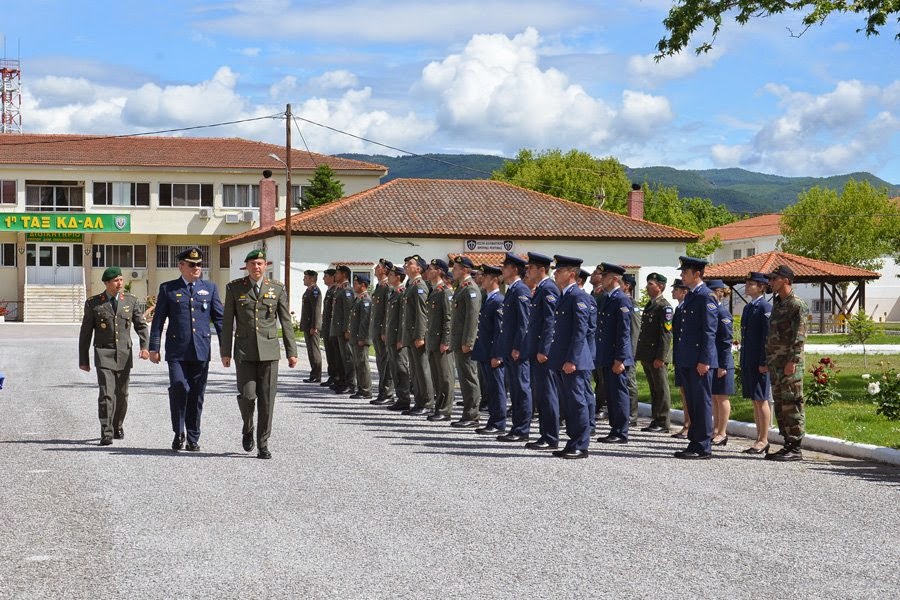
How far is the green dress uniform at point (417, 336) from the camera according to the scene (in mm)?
16391

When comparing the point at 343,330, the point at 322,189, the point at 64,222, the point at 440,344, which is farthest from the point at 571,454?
the point at 64,222

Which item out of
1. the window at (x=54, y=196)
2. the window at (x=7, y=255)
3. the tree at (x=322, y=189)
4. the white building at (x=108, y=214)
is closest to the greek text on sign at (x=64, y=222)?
the white building at (x=108, y=214)

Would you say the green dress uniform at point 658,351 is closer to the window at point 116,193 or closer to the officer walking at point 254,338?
the officer walking at point 254,338

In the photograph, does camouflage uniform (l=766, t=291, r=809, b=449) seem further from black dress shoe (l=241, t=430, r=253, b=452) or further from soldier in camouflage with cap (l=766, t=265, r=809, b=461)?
black dress shoe (l=241, t=430, r=253, b=452)

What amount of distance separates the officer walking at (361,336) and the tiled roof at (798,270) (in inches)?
1205

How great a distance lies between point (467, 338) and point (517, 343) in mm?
1459

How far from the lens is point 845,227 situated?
7712cm

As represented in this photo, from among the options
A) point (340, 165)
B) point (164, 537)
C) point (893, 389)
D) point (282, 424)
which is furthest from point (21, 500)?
point (340, 165)

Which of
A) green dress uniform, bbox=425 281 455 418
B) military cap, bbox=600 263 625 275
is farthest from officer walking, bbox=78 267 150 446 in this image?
military cap, bbox=600 263 625 275

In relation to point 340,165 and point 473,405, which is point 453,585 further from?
point 340,165

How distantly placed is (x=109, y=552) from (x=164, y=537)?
0.50 meters

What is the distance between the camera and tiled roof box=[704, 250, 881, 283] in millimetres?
47969

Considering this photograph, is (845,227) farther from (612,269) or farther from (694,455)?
(694,455)

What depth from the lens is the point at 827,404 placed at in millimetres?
17109
